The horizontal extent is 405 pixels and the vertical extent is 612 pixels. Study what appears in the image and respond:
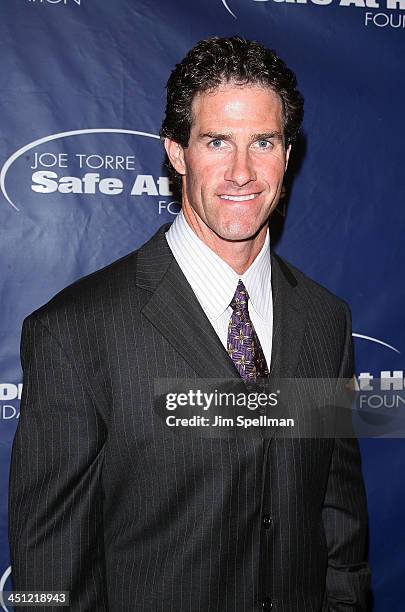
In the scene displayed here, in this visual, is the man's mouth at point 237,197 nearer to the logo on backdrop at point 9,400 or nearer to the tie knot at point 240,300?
the tie knot at point 240,300

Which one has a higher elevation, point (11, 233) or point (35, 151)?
point (35, 151)

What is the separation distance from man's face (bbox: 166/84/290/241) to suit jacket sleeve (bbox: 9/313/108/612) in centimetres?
35

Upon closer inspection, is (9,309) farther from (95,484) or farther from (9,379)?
(95,484)

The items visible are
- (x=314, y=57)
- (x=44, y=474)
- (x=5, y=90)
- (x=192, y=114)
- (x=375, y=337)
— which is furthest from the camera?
(x=375, y=337)

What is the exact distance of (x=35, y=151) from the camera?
65.4 inches

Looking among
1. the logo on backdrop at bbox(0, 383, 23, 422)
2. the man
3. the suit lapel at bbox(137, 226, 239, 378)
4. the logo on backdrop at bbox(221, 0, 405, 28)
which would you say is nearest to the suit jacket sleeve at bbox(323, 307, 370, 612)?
the man

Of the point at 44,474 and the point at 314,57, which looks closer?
the point at 44,474

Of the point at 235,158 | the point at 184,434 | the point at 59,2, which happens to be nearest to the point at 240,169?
the point at 235,158

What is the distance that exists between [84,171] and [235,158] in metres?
0.70

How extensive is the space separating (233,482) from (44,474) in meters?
0.30

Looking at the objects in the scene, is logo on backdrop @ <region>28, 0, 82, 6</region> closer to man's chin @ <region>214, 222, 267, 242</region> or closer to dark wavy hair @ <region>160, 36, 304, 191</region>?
dark wavy hair @ <region>160, 36, 304, 191</region>

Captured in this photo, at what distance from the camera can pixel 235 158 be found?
1109mm

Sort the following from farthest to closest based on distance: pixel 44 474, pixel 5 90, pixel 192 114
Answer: pixel 5 90 < pixel 192 114 < pixel 44 474

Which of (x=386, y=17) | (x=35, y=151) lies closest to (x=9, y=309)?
(x=35, y=151)
